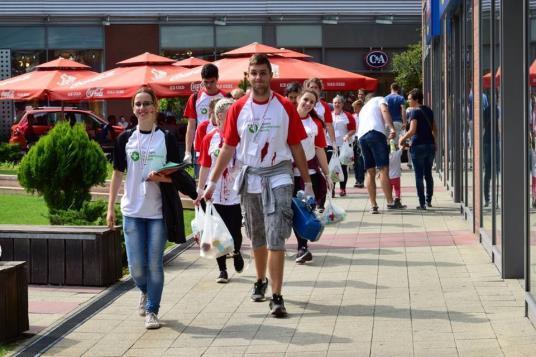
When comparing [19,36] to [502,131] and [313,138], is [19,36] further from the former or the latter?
[502,131]

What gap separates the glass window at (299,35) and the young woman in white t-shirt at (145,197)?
37.0 metres

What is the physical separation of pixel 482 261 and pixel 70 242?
393 cm

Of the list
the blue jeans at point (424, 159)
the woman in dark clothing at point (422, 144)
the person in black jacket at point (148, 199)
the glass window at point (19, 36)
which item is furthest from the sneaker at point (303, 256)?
the glass window at point (19, 36)

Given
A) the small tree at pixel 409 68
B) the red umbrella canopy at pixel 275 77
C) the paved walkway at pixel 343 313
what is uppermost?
the small tree at pixel 409 68

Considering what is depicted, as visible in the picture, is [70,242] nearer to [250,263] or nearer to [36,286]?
[36,286]

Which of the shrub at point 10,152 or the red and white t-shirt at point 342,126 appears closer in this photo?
the red and white t-shirt at point 342,126

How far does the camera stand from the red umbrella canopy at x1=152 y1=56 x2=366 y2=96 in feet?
75.2

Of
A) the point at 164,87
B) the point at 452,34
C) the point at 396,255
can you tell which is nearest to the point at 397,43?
the point at 164,87

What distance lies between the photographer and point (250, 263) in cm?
1197

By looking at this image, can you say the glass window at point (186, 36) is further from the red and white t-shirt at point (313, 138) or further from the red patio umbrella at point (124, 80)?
the red and white t-shirt at point (313, 138)

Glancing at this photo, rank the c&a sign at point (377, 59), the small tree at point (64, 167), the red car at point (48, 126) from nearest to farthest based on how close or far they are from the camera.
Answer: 1. the small tree at point (64, 167)
2. the red car at point (48, 126)
3. the c&a sign at point (377, 59)

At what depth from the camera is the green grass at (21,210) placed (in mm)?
16297

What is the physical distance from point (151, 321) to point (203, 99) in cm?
512

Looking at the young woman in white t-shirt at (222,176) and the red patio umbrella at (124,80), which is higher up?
the red patio umbrella at (124,80)
